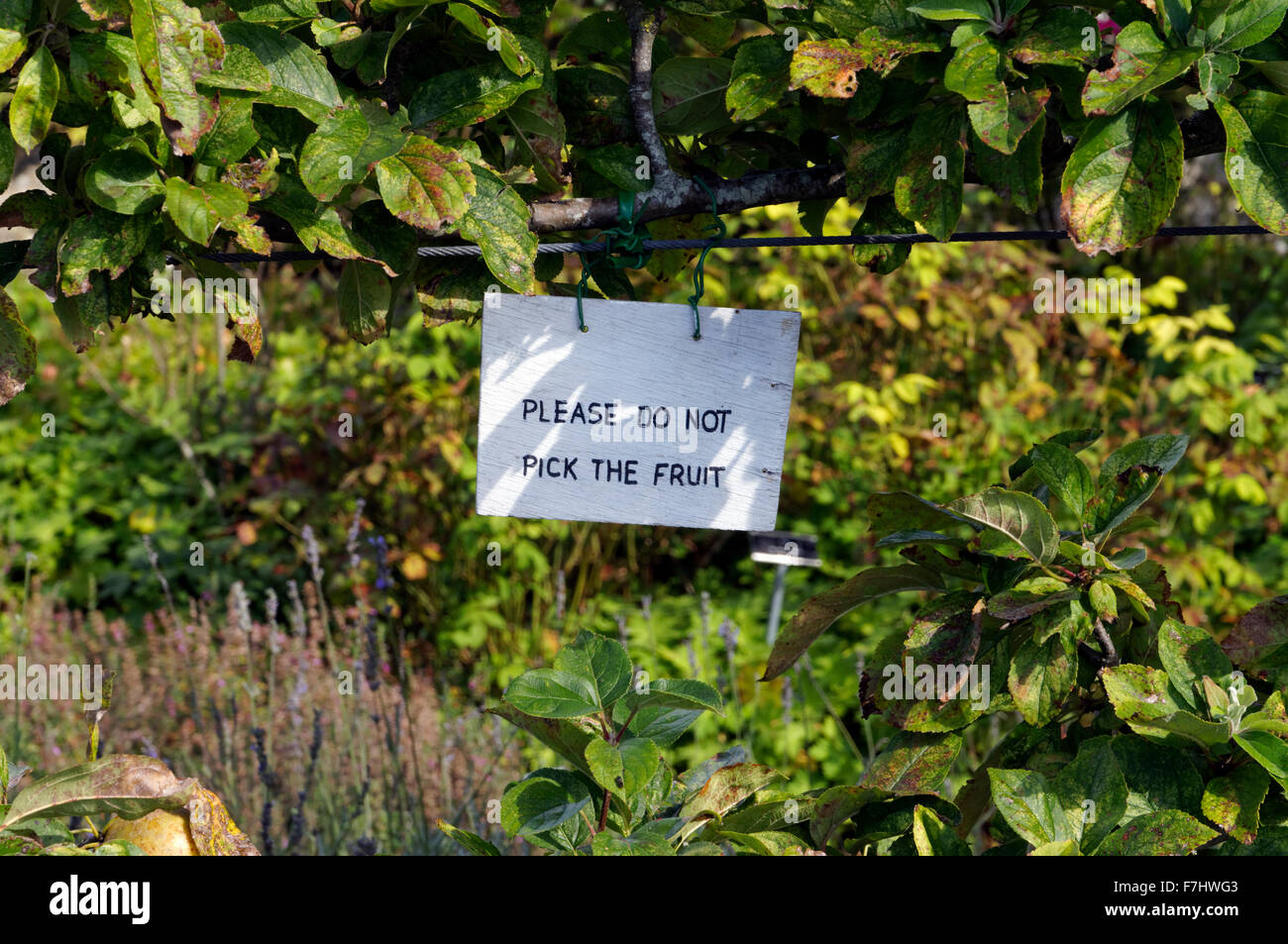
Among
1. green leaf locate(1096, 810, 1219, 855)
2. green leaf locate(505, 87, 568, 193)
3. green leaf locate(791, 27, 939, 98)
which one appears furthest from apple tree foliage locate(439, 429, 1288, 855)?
green leaf locate(505, 87, 568, 193)

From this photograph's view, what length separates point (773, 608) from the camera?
2896mm

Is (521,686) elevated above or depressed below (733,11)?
below

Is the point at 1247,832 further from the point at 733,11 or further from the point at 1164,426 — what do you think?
the point at 1164,426

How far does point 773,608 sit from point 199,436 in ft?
8.00

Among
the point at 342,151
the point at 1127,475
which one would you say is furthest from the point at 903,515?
the point at 342,151

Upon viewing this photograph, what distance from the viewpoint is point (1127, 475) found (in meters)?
1.06

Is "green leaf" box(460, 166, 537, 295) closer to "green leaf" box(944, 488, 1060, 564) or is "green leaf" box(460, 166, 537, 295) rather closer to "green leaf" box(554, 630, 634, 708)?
"green leaf" box(554, 630, 634, 708)

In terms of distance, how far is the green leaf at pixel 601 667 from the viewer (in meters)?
0.96

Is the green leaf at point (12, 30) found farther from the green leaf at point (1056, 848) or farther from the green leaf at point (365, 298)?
the green leaf at point (1056, 848)

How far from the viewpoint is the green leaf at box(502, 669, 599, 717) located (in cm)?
90

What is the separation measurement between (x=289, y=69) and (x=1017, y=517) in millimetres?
781

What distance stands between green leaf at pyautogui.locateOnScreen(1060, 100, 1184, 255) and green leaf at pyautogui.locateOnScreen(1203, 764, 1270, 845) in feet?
1.61

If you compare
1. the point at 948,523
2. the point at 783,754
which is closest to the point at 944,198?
the point at 948,523

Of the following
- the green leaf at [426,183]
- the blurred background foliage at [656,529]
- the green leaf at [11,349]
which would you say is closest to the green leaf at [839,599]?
the green leaf at [426,183]
